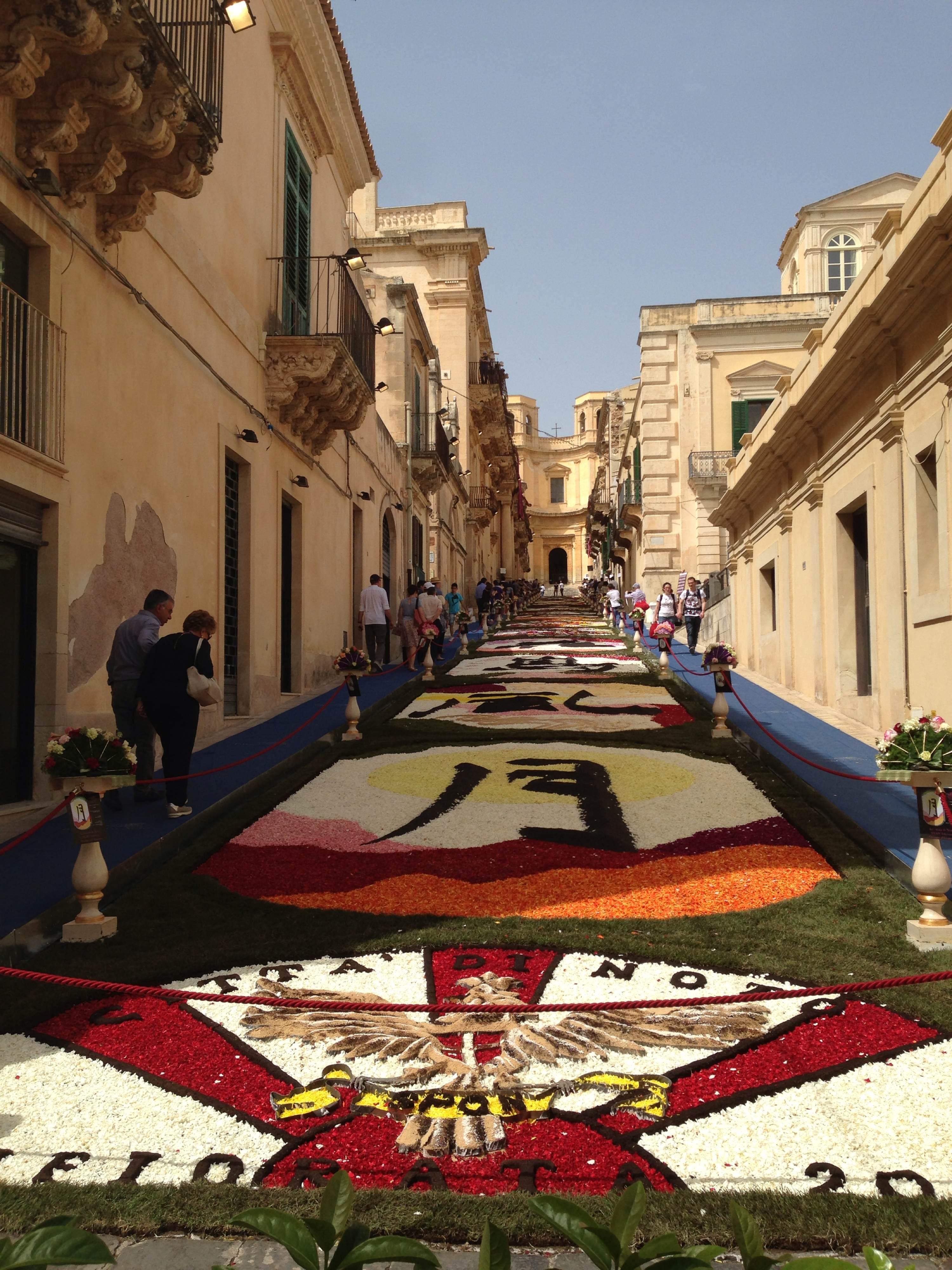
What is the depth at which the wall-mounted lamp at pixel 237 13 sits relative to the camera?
979 centimetres

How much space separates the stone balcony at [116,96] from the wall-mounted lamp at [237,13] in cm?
22

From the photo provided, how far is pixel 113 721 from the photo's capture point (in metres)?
9.55

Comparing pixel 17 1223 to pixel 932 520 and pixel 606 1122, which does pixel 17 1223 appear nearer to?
pixel 606 1122

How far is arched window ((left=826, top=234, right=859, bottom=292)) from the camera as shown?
39.2m

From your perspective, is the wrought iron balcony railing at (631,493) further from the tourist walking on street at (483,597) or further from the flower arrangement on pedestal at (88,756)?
the flower arrangement on pedestal at (88,756)

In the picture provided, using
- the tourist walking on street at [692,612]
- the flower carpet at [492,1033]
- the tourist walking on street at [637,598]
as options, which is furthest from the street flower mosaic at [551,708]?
the tourist walking on street at [637,598]

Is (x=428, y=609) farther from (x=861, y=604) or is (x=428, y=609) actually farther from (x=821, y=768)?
(x=821, y=768)

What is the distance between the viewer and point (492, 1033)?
4.62 meters

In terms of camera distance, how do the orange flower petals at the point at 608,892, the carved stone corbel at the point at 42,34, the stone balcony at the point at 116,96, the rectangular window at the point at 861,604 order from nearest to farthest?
the orange flower petals at the point at 608,892, the carved stone corbel at the point at 42,34, the stone balcony at the point at 116,96, the rectangular window at the point at 861,604

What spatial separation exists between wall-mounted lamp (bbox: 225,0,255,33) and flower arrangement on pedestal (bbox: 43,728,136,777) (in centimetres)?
722

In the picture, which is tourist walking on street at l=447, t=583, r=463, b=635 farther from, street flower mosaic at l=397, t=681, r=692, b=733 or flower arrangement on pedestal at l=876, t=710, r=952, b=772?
flower arrangement on pedestal at l=876, t=710, r=952, b=772

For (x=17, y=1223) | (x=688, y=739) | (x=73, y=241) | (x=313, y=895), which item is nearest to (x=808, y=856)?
(x=313, y=895)

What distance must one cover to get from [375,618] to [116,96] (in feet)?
43.4

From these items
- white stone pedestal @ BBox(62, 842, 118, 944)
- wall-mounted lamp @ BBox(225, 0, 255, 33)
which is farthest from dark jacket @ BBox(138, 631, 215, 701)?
wall-mounted lamp @ BBox(225, 0, 255, 33)
